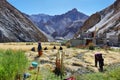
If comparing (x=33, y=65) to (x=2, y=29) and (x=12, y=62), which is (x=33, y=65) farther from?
(x=2, y=29)

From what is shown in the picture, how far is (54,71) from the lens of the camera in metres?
24.9

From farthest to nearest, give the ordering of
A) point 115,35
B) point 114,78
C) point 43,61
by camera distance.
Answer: point 115,35 → point 43,61 → point 114,78

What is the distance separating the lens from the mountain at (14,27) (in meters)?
129

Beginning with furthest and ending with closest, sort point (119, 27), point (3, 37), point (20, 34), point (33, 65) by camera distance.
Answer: point (20, 34)
point (3, 37)
point (119, 27)
point (33, 65)

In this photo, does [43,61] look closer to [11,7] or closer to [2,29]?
[2,29]

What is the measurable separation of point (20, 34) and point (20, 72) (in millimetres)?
120573

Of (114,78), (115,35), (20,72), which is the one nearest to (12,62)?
(20,72)

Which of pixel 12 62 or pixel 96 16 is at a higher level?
pixel 96 16

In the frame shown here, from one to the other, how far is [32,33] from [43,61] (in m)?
121

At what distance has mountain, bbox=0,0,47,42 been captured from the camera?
129 meters

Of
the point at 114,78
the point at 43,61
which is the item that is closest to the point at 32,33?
the point at 43,61

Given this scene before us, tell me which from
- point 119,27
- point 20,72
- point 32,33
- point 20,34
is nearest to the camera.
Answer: point 20,72

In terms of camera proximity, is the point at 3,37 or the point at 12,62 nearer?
the point at 12,62

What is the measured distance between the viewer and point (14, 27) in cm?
13750
